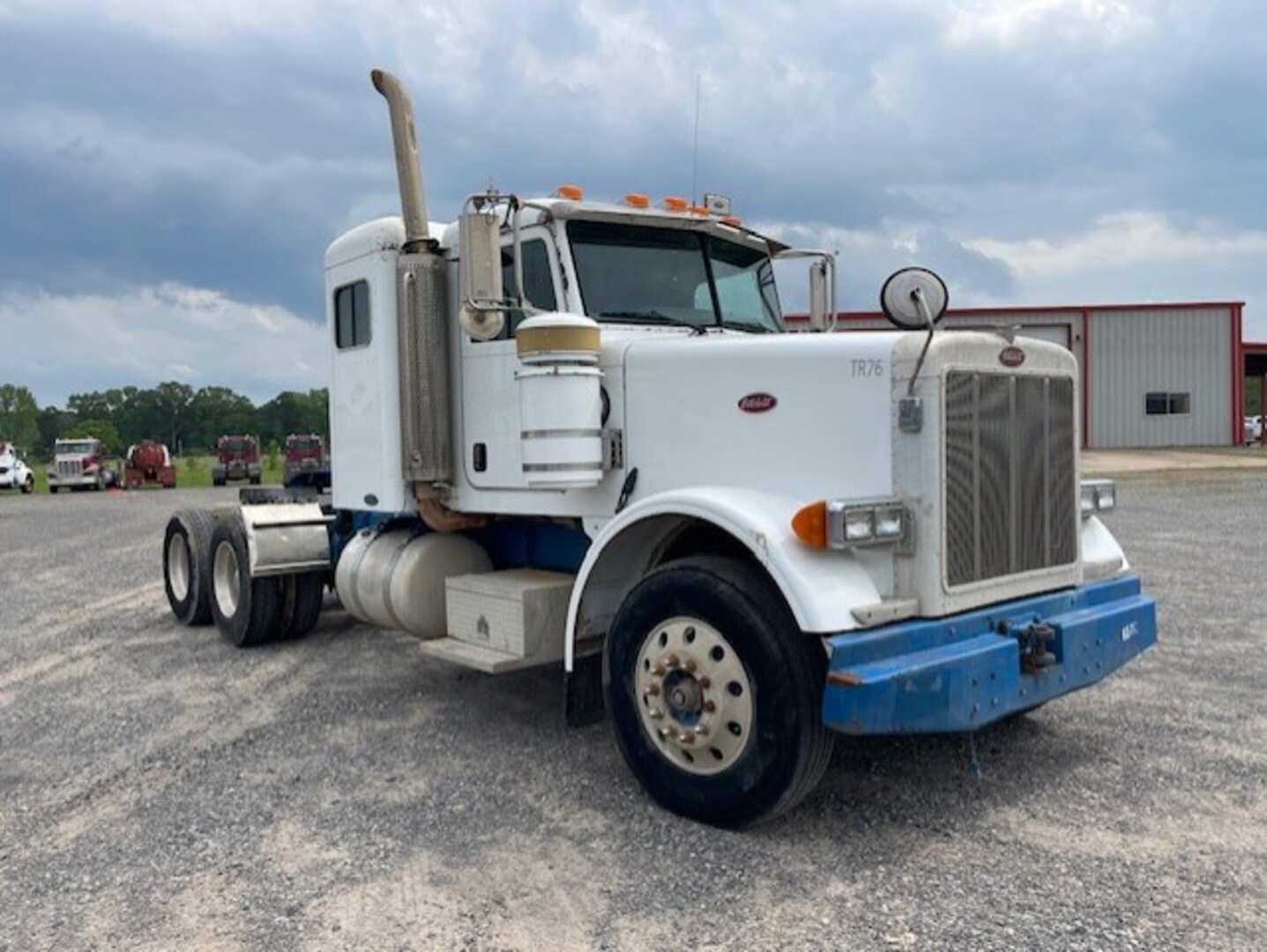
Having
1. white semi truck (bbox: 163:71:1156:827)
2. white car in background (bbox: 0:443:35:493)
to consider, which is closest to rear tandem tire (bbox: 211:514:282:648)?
white semi truck (bbox: 163:71:1156:827)

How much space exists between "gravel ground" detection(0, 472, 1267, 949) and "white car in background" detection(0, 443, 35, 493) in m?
36.7

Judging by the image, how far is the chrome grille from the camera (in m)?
4.45

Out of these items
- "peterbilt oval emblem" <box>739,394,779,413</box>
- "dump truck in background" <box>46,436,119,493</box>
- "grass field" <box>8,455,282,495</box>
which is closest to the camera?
"peterbilt oval emblem" <box>739,394,779,413</box>

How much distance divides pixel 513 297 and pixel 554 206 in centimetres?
54

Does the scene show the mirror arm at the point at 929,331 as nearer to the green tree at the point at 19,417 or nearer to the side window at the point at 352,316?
the side window at the point at 352,316

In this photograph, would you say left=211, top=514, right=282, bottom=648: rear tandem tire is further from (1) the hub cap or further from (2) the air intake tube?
(1) the hub cap

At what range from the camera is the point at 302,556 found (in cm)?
823

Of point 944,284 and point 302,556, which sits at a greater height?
point 944,284

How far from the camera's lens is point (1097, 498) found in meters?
5.59

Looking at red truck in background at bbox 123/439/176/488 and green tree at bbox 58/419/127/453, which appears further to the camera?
green tree at bbox 58/419/127/453

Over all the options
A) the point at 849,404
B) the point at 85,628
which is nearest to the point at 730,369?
the point at 849,404

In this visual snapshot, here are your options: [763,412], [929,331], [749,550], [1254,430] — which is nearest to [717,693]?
[749,550]

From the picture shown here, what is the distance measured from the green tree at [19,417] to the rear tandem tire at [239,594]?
4205 inches

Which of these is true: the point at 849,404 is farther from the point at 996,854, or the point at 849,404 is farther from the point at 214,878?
the point at 214,878
